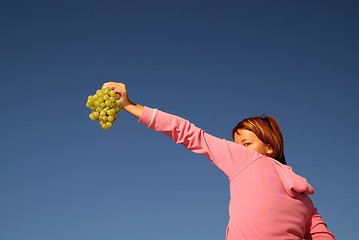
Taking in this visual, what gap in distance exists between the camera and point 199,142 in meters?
4.27

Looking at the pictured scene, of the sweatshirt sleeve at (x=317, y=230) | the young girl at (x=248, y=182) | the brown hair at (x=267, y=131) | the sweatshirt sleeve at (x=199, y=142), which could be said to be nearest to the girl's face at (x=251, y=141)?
the brown hair at (x=267, y=131)

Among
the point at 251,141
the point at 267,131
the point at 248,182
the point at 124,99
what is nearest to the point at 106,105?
the point at 124,99

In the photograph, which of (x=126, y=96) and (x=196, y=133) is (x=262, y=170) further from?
(x=126, y=96)

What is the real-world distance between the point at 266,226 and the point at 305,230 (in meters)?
1.08

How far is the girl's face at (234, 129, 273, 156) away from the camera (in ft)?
16.4

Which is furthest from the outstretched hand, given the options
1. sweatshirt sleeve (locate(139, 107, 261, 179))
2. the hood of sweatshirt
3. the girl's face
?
the hood of sweatshirt

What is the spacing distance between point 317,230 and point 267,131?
1470mm

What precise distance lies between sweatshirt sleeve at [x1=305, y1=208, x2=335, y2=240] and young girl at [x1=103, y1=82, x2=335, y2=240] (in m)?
0.41

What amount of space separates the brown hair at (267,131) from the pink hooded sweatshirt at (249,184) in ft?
2.15

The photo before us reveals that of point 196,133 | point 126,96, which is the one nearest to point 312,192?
point 196,133

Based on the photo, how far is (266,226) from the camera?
4.04 meters

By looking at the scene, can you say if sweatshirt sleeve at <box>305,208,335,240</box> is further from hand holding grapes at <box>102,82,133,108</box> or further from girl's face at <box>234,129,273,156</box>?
hand holding grapes at <box>102,82,133,108</box>

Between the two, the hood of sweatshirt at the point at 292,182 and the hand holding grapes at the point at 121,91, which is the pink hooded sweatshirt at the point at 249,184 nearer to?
the hood of sweatshirt at the point at 292,182

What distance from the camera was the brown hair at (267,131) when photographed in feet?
16.6
